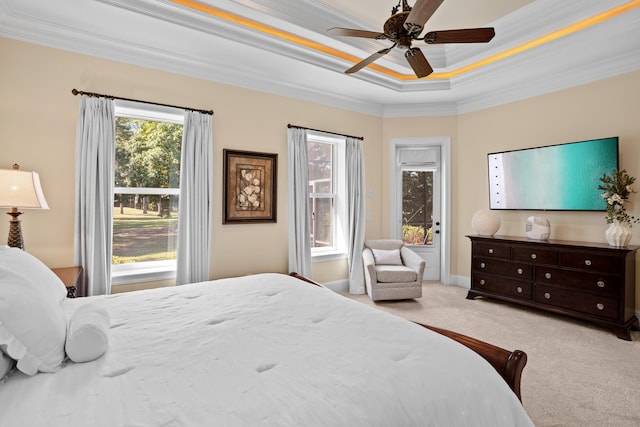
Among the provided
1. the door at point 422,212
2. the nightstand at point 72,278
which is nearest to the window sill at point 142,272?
the nightstand at point 72,278

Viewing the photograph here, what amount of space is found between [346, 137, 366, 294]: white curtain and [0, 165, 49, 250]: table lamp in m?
3.61

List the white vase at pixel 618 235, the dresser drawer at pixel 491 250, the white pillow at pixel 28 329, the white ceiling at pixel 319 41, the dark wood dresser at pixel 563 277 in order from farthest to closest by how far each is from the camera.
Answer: the dresser drawer at pixel 491 250
the white vase at pixel 618 235
the dark wood dresser at pixel 563 277
the white ceiling at pixel 319 41
the white pillow at pixel 28 329

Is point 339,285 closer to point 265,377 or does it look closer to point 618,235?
point 618,235

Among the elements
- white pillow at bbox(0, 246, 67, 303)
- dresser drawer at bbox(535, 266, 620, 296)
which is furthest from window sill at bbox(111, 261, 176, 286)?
dresser drawer at bbox(535, 266, 620, 296)

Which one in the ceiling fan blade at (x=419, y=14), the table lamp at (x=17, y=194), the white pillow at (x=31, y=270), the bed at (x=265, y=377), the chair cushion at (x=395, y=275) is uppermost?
the ceiling fan blade at (x=419, y=14)

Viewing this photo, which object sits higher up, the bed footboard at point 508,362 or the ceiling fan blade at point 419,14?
the ceiling fan blade at point 419,14

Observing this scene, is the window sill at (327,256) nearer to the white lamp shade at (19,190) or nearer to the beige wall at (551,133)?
the beige wall at (551,133)

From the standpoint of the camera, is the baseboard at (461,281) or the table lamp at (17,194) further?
the baseboard at (461,281)

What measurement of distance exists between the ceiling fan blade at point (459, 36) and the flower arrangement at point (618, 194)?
2.42 meters

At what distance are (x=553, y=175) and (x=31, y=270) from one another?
5079 mm

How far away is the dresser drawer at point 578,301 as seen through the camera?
11.3 feet

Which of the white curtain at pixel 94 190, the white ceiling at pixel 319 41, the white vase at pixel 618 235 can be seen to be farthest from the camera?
the white vase at pixel 618 235

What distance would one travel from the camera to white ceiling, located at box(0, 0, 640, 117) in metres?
3.01

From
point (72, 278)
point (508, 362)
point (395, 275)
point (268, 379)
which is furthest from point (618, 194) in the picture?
point (72, 278)
